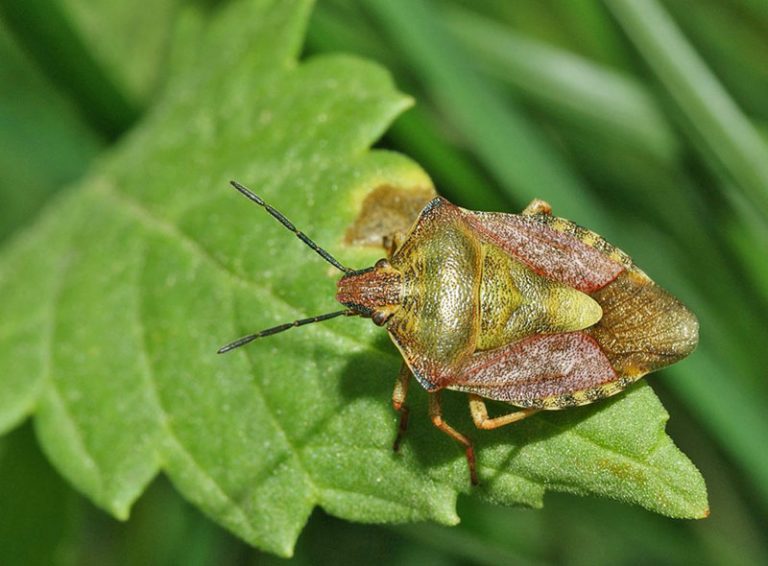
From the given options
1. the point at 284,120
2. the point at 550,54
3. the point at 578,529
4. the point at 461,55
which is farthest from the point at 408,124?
the point at 578,529

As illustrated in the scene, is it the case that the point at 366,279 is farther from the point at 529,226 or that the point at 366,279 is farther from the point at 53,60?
the point at 53,60

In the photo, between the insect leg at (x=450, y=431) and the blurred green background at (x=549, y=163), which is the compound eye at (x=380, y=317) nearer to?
the insect leg at (x=450, y=431)

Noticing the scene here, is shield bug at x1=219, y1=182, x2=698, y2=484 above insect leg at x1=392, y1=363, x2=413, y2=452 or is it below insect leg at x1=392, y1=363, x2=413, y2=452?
above

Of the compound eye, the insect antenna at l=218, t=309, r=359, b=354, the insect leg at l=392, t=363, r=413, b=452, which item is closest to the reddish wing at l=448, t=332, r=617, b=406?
the insect leg at l=392, t=363, r=413, b=452

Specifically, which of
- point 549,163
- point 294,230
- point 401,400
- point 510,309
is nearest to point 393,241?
point 294,230

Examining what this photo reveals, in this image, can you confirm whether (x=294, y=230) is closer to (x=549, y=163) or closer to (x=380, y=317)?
(x=380, y=317)

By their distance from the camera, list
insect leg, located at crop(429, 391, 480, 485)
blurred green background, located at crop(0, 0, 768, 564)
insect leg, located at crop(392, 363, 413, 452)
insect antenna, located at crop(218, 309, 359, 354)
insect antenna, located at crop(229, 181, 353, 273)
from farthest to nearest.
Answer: blurred green background, located at crop(0, 0, 768, 564) < insect antenna, located at crop(229, 181, 353, 273) < insect antenna, located at crop(218, 309, 359, 354) < insect leg, located at crop(392, 363, 413, 452) < insect leg, located at crop(429, 391, 480, 485)

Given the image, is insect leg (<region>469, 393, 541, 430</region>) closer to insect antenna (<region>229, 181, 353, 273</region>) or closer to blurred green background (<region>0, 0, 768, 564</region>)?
insect antenna (<region>229, 181, 353, 273</region>)
